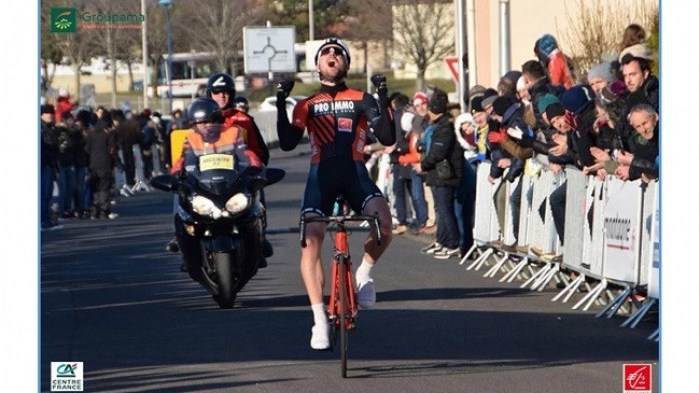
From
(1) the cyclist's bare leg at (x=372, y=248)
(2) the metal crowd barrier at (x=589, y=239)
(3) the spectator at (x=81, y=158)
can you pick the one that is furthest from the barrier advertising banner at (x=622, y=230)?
(3) the spectator at (x=81, y=158)

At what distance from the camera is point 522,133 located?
58.4ft

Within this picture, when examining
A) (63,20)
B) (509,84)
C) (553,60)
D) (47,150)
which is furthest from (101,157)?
(63,20)

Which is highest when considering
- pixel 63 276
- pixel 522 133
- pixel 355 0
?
pixel 355 0

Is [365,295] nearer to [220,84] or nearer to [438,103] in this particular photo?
[220,84]

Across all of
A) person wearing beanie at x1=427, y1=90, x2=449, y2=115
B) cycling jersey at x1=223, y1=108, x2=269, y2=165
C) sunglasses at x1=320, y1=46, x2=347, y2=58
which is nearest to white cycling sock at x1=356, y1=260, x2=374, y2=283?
sunglasses at x1=320, y1=46, x2=347, y2=58

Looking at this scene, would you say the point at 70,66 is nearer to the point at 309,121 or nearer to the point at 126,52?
the point at 126,52

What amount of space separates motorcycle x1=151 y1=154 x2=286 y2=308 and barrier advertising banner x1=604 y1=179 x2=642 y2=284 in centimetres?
252

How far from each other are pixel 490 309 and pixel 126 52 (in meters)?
3.37

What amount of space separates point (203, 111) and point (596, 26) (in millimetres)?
6855

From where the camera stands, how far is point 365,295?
40.1 ft

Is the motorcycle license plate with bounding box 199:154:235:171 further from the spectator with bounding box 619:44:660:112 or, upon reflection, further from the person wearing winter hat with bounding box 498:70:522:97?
the person wearing winter hat with bounding box 498:70:522:97

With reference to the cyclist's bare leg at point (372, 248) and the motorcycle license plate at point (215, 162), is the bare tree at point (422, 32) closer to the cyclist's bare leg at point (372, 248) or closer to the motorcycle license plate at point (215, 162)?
the motorcycle license plate at point (215, 162)

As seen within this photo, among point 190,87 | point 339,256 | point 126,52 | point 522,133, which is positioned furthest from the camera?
point 190,87
